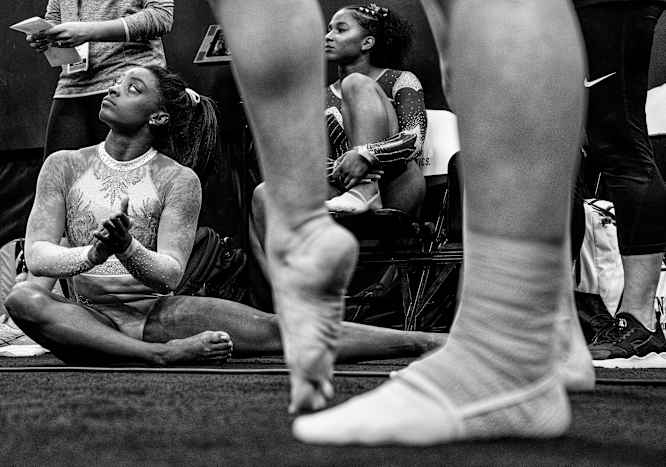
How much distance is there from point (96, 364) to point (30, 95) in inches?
102

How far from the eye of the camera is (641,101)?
1776 mm

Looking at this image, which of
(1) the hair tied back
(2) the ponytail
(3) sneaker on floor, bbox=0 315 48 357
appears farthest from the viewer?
(1) the hair tied back

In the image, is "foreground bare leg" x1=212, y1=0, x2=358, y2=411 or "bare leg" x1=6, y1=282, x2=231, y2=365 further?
"bare leg" x1=6, y1=282, x2=231, y2=365

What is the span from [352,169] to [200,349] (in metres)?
0.94

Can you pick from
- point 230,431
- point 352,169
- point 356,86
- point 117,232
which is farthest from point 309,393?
point 356,86

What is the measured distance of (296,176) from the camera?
28.1 inches

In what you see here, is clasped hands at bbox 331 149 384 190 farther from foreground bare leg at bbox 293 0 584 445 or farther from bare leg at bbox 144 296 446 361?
foreground bare leg at bbox 293 0 584 445

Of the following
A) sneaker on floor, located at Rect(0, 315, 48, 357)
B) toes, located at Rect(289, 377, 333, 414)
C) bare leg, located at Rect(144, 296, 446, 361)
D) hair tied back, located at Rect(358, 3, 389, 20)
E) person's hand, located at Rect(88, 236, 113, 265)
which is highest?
toes, located at Rect(289, 377, 333, 414)

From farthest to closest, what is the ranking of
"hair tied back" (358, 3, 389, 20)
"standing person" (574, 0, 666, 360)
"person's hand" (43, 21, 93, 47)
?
"hair tied back" (358, 3, 389, 20) < "person's hand" (43, 21, 93, 47) < "standing person" (574, 0, 666, 360)

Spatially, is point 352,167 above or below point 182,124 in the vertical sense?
below

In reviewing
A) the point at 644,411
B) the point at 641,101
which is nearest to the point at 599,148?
the point at 641,101

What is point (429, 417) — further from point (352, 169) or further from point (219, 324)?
point (352, 169)

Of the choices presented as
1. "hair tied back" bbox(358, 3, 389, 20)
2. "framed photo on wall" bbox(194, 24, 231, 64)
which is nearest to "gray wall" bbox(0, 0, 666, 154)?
"framed photo on wall" bbox(194, 24, 231, 64)

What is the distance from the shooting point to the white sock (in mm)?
595
